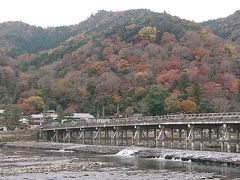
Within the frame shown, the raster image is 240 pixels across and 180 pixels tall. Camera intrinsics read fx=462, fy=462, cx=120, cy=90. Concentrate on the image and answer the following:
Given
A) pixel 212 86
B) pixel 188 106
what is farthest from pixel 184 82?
pixel 188 106

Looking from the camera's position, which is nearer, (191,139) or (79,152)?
(191,139)

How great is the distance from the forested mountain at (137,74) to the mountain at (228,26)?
1357 centimetres

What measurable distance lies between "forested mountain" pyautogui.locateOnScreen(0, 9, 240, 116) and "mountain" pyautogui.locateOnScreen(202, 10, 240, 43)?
1357 cm

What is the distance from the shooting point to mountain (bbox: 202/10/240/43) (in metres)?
144

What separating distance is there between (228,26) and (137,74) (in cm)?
6782

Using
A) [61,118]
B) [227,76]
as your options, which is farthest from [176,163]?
[227,76]

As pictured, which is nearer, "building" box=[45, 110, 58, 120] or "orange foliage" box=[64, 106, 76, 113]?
"building" box=[45, 110, 58, 120]

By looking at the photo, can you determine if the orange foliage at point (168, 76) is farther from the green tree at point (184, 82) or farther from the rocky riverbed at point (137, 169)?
the rocky riverbed at point (137, 169)

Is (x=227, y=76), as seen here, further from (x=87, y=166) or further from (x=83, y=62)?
(x=87, y=166)

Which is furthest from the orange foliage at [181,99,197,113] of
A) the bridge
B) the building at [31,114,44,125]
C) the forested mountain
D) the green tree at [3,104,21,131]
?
the green tree at [3,104,21,131]

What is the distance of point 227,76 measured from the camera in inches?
3856

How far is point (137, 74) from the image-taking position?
105688 millimetres

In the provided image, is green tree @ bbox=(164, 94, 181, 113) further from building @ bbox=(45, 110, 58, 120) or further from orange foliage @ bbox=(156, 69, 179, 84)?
building @ bbox=(45, 110, 58, 120)

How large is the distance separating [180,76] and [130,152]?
52.1 m
